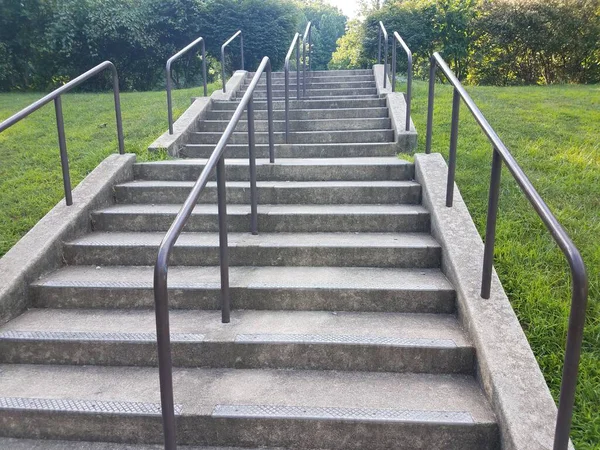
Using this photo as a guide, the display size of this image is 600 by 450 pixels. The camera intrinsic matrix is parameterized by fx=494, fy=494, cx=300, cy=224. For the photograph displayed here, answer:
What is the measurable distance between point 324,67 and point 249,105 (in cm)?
2267

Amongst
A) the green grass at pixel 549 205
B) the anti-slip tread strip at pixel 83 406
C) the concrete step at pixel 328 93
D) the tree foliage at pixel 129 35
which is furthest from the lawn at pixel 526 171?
the tree foliage at pixel 129 35

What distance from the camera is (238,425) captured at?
7.38ft

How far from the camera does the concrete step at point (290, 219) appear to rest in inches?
142

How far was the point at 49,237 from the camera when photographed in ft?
11.0

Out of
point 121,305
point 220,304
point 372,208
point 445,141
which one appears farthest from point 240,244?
point 445,141

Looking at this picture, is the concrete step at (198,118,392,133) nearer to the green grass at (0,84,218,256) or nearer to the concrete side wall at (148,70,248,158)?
the concrete side wall at (148,70,248,158)

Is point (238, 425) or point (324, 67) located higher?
point (324, 67)

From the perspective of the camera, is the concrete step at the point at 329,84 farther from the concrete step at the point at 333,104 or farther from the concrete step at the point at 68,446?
the concrete step at the point at 68,446

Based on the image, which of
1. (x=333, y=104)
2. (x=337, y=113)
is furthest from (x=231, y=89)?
(x=337, y=113)

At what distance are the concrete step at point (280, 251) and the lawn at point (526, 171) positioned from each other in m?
0.52

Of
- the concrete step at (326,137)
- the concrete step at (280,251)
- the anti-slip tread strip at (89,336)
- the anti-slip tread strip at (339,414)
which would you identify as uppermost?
the concrete step at (326,137)

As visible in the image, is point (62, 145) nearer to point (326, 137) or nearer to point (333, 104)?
point (326, 137)

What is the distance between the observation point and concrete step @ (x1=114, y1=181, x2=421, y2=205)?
12.8ft

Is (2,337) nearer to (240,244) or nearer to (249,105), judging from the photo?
(240,244)
